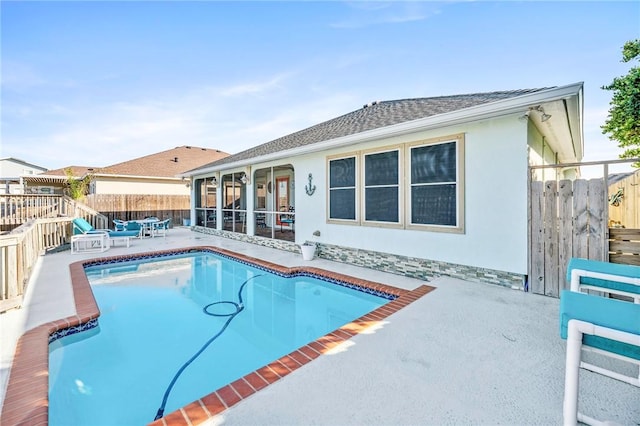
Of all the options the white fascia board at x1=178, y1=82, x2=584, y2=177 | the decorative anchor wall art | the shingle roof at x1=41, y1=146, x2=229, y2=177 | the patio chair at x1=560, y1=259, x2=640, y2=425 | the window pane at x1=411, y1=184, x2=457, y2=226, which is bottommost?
the patio chair at x1=560, y1=259, x2=640, y2=425

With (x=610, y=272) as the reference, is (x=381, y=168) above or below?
above

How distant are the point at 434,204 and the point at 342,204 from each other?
8.41 ft

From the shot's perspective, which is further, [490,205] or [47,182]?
[47,182]

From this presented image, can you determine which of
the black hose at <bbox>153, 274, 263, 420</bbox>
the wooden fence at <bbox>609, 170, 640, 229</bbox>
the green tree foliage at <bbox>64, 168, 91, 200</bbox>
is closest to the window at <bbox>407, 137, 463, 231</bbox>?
A: the wooden fence at <bbox>609, 170, 640, 229</bbox>

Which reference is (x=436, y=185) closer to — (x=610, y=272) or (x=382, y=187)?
(x=382, y=187)

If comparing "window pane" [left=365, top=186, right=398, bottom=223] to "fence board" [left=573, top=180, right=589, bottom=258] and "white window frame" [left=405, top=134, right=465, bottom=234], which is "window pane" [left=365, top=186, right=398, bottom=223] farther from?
"fence board" [left=573, top=180, right=589, bottom=258]

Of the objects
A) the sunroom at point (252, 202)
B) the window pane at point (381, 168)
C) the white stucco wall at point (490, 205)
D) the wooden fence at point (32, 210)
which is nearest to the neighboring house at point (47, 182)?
the wooden fence at point (32, 210)

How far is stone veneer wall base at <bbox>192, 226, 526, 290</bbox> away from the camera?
5.28m

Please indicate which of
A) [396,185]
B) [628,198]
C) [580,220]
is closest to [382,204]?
[396,185]

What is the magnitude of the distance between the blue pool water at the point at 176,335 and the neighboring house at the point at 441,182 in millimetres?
1607

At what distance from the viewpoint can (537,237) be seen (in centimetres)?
486

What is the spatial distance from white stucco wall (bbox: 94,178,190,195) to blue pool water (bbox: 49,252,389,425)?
14.4 meters

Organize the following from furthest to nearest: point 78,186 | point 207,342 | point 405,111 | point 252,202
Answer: point 78,186 < point 252,202 < point 405,111 < point 207,342

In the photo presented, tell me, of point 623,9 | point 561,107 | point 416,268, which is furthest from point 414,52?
point 416,268
